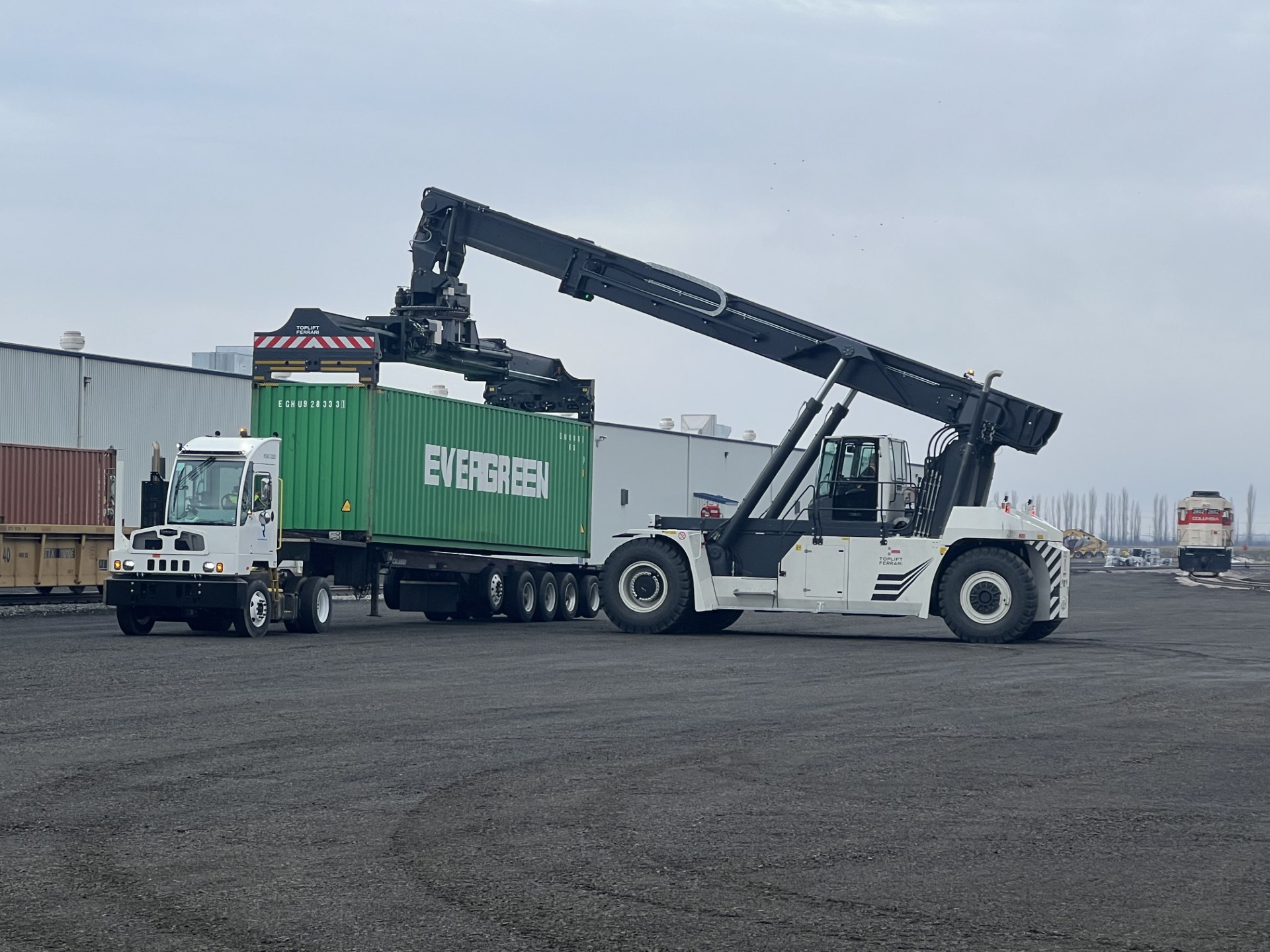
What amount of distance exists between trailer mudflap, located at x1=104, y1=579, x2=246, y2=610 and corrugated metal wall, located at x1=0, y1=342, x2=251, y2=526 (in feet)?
46.6

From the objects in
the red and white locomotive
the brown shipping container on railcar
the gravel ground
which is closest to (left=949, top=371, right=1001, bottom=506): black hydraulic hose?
the gravel ground

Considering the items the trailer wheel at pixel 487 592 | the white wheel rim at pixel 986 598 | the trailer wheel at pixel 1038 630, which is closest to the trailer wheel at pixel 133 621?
the trailer wheel at pixel 487 592

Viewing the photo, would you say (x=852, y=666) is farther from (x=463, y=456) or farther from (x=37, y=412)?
(x=37, y=412)

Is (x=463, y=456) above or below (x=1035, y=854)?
above

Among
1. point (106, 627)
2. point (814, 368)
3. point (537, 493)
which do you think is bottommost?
point (106, 627)

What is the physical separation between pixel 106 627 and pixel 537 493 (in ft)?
27.7

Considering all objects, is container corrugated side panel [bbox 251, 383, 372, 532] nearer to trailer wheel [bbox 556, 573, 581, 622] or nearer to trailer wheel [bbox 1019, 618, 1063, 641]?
trailer wheel [bbox 556, 573, 581, 622]

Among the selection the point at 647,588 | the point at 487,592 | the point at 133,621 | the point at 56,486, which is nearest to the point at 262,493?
the point at 133,621

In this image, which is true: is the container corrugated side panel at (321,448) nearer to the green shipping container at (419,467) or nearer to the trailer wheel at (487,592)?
the green shipping container at (419,467)

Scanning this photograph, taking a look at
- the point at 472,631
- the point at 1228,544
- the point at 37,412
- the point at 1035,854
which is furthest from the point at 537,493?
the point at 1228,544

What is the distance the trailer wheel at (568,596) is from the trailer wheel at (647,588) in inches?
188

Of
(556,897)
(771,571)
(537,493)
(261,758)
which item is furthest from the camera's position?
(537,493)

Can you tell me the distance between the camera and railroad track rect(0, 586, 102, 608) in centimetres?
3144

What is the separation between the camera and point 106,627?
80.9ft
